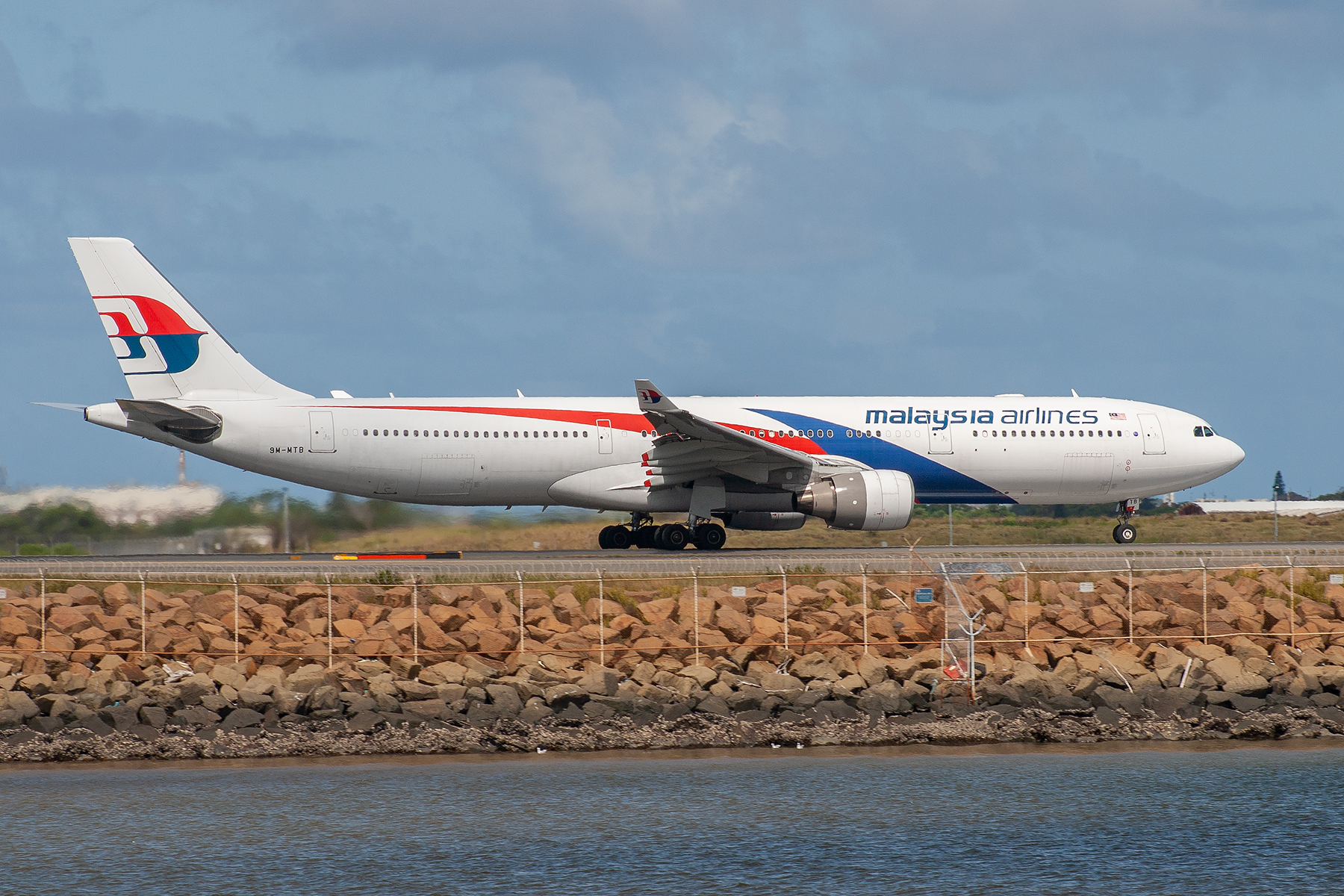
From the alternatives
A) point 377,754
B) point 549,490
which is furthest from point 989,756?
point 549,490

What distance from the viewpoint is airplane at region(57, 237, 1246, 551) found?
29359 mm

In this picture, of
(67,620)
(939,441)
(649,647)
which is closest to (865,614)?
(649,647)

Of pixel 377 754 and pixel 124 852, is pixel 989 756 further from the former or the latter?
pixel 124 852

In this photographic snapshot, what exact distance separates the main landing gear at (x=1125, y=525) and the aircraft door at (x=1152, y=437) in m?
1.45

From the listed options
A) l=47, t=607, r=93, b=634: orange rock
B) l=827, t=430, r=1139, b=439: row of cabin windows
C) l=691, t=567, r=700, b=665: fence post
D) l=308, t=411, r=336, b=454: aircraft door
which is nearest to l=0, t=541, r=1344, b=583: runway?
l=691, t=567, r=700, b=665: fence post

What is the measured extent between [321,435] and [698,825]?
56.1ft

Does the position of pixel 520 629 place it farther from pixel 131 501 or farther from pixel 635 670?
pixel 131 501

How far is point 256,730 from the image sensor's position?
63.0 ft

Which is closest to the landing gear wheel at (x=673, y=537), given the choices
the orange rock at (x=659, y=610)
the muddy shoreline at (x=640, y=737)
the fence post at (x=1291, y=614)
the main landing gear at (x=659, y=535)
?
the main landing gear at (x=659, y=535)

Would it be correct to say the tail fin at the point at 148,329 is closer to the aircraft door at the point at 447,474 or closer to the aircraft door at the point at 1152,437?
the aircraft door at the point at 447,474

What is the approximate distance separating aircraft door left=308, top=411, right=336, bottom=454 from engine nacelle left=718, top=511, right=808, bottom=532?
348 inches

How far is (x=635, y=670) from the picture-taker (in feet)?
67.0

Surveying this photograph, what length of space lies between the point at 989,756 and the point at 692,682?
173 inches

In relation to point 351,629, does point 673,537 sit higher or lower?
higher
